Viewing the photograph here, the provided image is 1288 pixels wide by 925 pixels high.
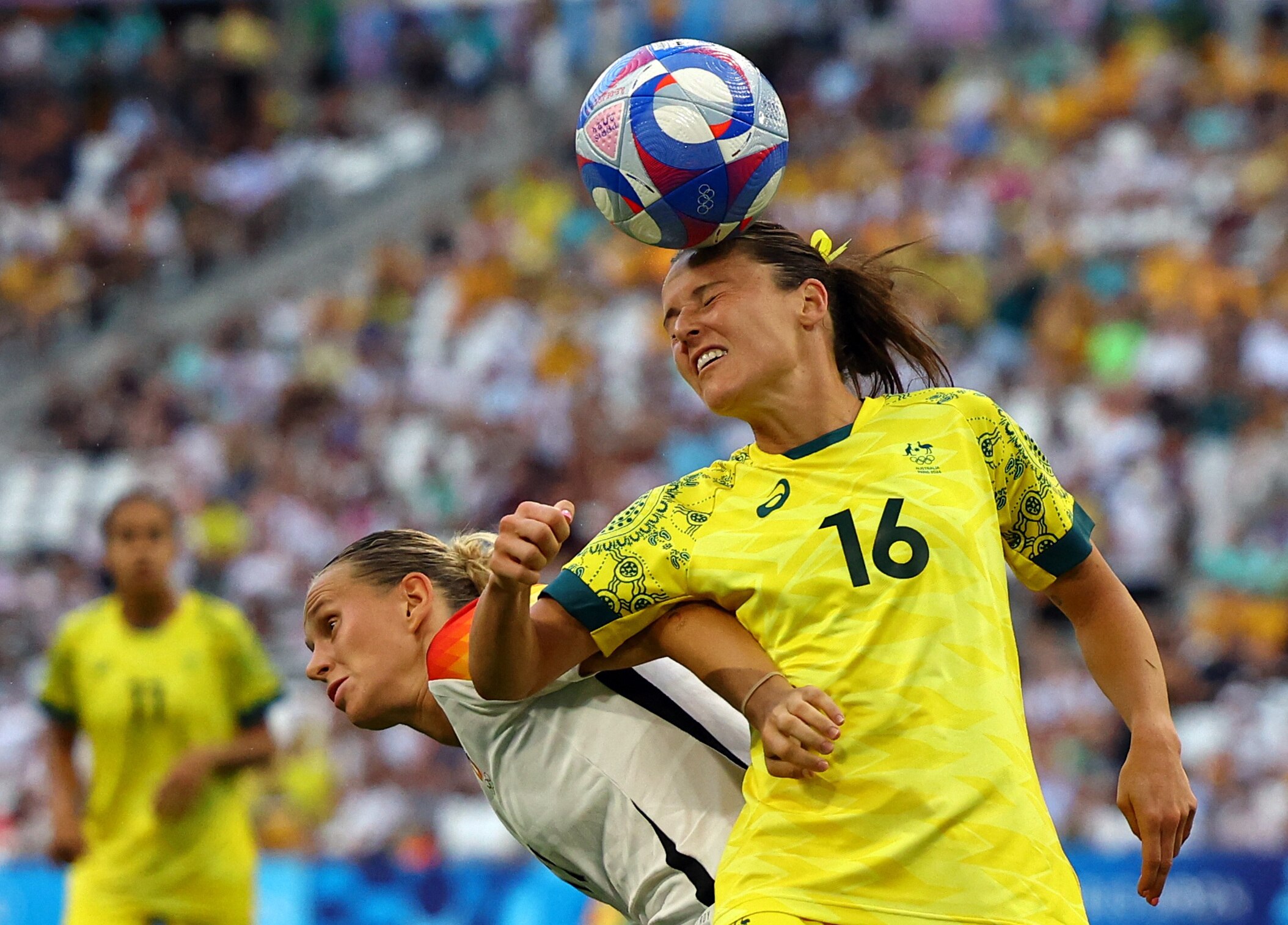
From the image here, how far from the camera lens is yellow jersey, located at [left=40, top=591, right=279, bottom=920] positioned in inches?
251

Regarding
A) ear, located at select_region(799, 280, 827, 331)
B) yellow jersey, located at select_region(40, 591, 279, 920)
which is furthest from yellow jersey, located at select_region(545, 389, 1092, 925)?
yellow jersey, located at select_region(40, 591, 279, 920)

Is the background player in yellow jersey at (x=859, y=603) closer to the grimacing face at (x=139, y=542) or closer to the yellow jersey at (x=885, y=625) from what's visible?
the yellow jersey at (x=885, y=625)

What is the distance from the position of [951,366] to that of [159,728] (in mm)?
6190

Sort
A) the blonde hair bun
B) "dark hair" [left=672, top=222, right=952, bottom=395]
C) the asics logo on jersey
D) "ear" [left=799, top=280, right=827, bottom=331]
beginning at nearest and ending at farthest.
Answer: the asics logo on jersey
"ear" [left=799, top=280, right=827, bottom=331]
"dark hair" [left=672, top=222, right=952, bottom=395]
the blonde hair bun

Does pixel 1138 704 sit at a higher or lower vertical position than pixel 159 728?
lower

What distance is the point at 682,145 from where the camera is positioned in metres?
3.64

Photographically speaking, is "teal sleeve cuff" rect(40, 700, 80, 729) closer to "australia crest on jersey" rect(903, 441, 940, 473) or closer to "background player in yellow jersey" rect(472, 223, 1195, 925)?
"background player in yellow jersey" rect(472, 223, 1195, 925)

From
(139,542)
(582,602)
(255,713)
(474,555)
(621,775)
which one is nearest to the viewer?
(582,602)

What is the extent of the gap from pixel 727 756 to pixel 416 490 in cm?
974

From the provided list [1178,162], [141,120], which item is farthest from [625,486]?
[141,120]

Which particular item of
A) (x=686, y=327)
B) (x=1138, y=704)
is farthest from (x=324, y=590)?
(x=1138, y=704)

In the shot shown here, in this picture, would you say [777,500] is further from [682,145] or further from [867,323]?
[682,145]

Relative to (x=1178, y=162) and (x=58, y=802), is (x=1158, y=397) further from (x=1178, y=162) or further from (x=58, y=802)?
(x=58, y=802)

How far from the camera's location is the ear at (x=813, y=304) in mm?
3717
